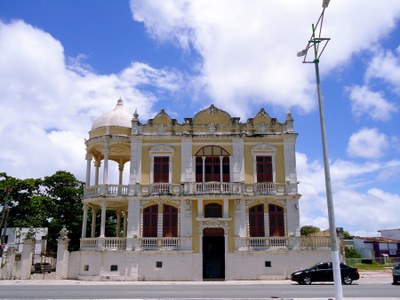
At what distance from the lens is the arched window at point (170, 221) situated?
31.3 metres

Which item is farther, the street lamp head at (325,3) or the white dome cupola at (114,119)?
the white dome cupola at (114,119)

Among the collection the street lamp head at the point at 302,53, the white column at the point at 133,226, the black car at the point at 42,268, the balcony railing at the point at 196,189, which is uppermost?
the street lamp head at the point at 302,53

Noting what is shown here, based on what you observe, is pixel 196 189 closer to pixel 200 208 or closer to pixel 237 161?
pixel 200 208

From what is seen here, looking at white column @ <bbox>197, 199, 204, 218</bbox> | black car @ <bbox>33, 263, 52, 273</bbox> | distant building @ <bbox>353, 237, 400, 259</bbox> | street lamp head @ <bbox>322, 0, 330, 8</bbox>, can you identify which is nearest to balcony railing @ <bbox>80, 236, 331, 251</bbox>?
white column @ <bbox>197, 199, 204, 218</bbox>

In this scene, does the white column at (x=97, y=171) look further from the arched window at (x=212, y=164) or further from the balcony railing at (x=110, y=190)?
the arched window at (x=212, y=164)

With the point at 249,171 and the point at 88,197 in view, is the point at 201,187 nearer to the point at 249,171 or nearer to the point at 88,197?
the point at 249,171

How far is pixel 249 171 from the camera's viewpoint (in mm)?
32312

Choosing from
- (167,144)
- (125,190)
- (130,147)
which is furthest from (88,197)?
(167,144)

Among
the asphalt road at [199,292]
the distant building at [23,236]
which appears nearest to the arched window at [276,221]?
the asphalt road at [199,292]

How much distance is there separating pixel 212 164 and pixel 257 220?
5.49 m

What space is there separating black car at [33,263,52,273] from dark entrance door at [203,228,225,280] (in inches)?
501

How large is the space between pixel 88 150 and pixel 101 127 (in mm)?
2411

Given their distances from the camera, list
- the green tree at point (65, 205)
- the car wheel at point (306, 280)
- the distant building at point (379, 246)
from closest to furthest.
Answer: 1. the car wheel at point (306, 280)
2. the green tree at point (65, 205)
3. the distant building at point (379, 246)

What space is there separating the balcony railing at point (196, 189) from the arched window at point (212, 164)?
1221mm
